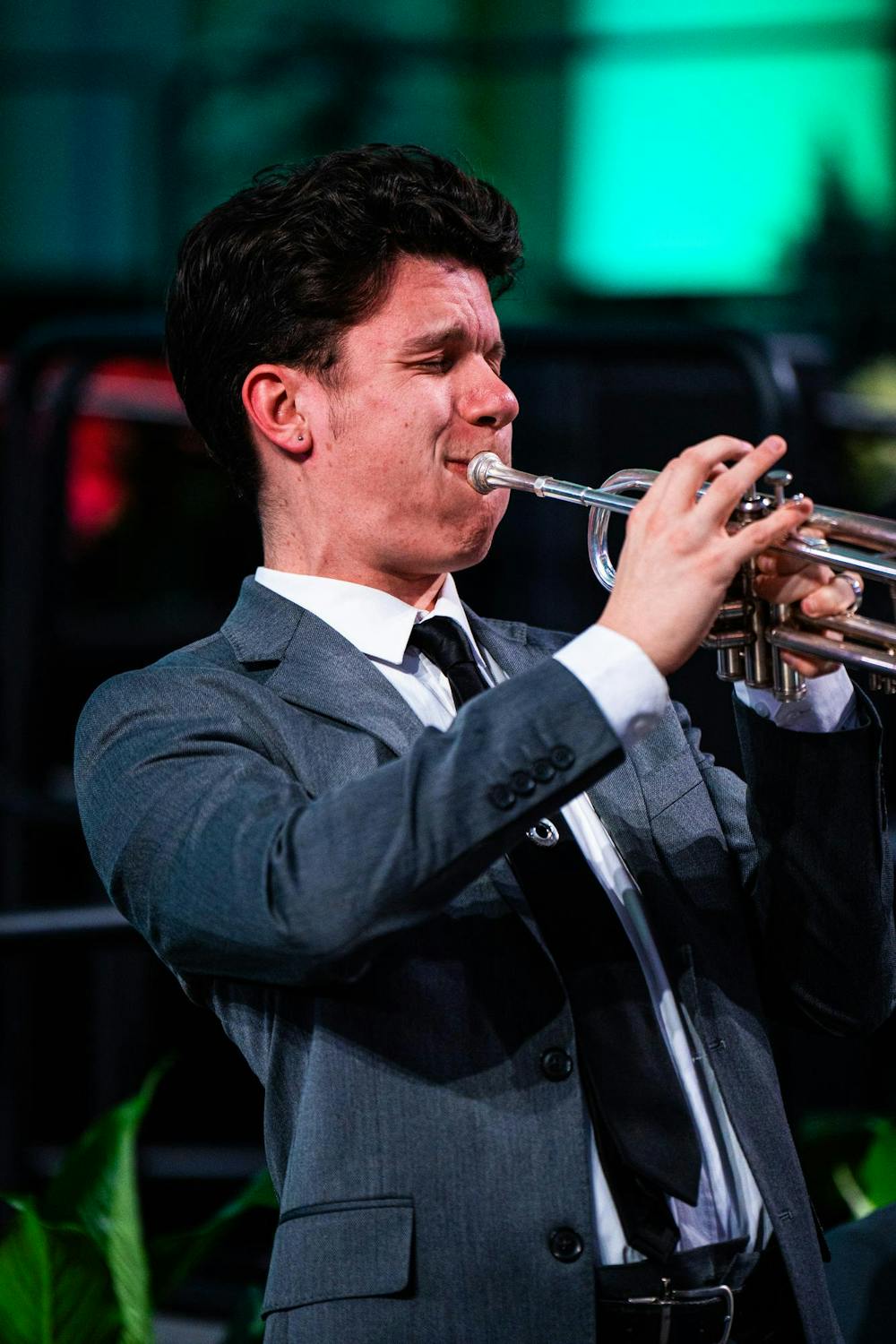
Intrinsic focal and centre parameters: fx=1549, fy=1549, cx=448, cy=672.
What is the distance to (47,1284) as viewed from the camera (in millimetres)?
2375

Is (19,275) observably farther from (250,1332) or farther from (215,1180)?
(250,1332)

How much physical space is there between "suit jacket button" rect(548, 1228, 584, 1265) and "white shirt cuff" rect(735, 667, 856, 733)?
0.59 m

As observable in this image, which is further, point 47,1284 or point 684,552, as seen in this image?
point 47,1284

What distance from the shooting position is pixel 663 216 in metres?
6.76

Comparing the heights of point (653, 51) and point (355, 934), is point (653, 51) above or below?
above

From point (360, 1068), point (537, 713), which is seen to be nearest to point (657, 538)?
point (537, 713)

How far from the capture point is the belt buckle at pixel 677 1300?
152 centimetres

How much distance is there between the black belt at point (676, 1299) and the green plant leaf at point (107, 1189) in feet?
4.11

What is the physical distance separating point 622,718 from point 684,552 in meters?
0.17

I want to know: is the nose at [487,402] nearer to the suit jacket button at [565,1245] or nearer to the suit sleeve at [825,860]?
the suit sleeve at [825,860]

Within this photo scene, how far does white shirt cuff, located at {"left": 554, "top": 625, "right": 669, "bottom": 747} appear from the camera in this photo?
141 cm

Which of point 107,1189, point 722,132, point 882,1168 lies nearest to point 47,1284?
point 107,1189

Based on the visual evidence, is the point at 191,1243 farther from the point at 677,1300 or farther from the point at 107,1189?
the point at 677,1300

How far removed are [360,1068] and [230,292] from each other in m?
0.93
